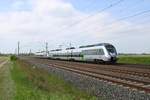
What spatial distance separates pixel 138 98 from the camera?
42.4 feet

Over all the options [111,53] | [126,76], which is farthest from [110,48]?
[126,76]

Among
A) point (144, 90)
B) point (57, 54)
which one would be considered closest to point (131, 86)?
point (144, 90)

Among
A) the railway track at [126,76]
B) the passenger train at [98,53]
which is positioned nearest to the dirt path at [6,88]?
the railway track at [126,76]

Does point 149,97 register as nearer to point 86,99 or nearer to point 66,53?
point 86,99

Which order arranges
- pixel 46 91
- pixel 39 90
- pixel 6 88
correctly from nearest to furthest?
pixel 46 91
pixel 39 90
pixel 6 88

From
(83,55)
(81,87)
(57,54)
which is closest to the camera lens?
(81,87)

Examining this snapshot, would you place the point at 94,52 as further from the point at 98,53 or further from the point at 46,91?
the point at 46,91

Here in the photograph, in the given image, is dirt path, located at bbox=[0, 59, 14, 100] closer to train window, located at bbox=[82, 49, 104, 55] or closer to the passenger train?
the passenger train

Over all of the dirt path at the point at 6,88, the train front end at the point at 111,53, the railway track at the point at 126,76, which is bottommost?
the dirt path at the point at 6,88

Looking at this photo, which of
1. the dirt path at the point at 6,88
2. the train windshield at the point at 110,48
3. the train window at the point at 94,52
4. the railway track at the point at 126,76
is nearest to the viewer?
the dirt path at the point at 6,88

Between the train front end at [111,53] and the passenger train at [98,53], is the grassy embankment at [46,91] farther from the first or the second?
the passenger train at [98,53]

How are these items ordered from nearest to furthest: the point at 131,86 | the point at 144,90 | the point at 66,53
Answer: the point at 144,90
the point at 131,86
the point at 66,53

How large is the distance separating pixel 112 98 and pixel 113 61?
31.0m

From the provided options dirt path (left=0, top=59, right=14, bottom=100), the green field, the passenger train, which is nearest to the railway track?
the green field
